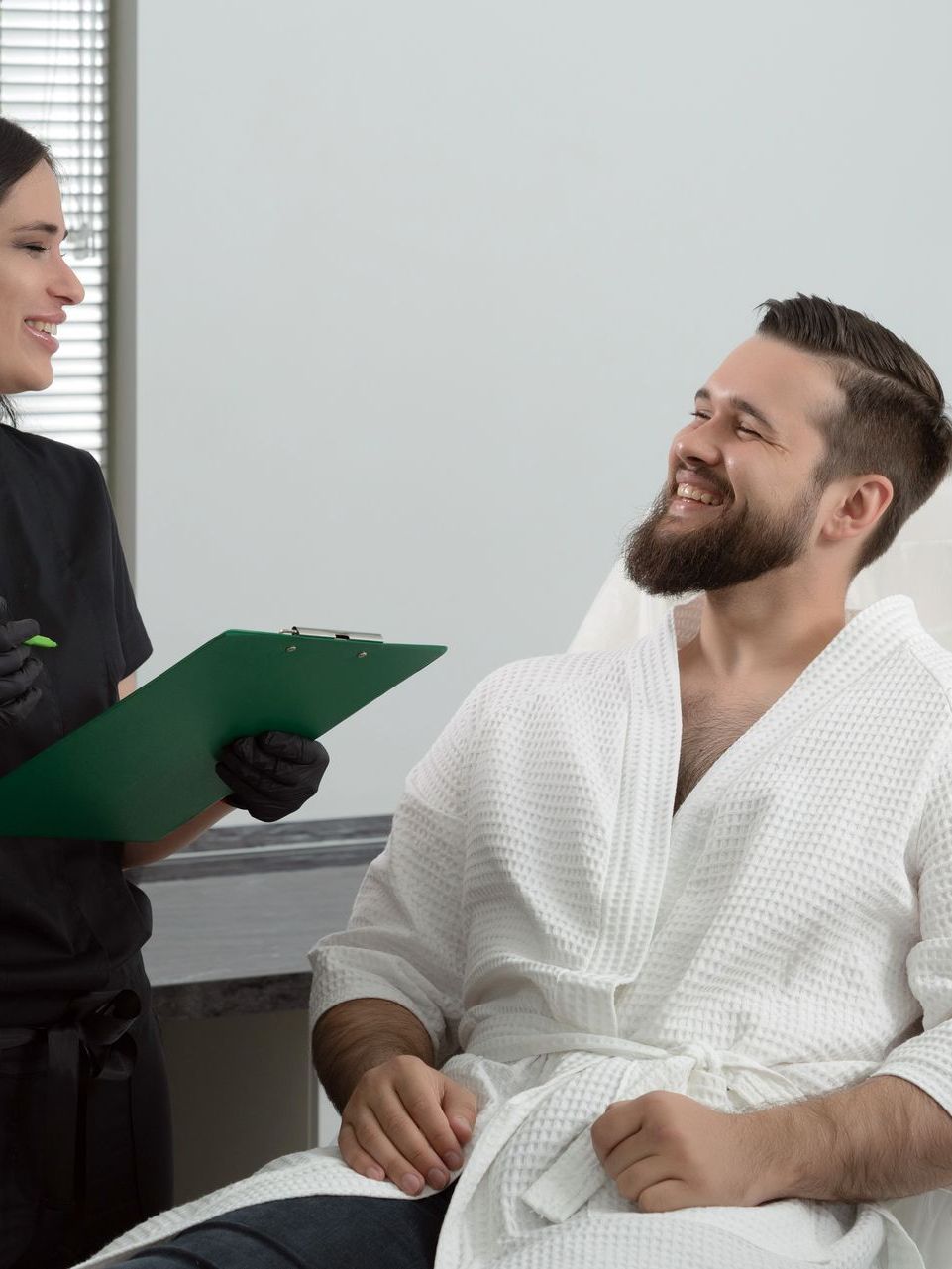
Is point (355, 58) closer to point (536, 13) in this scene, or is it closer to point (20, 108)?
point (536, 13)

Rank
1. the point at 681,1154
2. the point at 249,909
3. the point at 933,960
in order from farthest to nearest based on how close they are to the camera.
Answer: the point at 249,909, the point at 933,960, the point at 681,1154

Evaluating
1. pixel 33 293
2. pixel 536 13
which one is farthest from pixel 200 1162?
pixel 536 13

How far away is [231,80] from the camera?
7.21 feet

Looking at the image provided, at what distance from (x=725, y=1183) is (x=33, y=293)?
3.27ft

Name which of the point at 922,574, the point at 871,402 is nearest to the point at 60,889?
the point at 871,402

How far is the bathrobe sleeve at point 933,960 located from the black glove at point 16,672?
0.78 meters

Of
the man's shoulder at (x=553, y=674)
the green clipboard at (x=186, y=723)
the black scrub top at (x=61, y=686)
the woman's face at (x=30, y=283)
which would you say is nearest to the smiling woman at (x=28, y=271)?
the woman's face at (x=30, y=283)

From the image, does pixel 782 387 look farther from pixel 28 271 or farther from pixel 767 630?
pixel 28 271

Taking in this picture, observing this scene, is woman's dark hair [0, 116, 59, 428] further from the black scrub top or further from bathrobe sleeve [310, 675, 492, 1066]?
bathrobe sleeve [310, 675, 492, 1066]

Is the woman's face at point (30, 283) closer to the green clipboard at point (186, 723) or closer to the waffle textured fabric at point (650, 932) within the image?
the green clipboard at point (186, 723)

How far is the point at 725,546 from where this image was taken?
5.15ft

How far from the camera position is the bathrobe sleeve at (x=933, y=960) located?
1267 millimetres

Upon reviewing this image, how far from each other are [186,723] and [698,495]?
0.59m

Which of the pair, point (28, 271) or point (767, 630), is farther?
point (767, 630)
